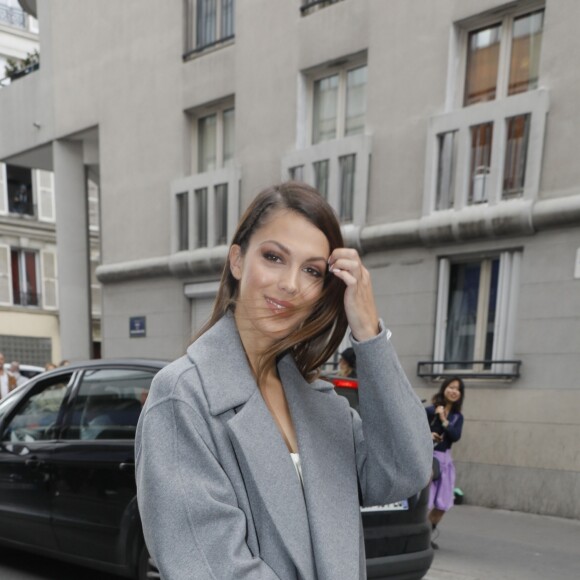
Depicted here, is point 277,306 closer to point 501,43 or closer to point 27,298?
point 501,43

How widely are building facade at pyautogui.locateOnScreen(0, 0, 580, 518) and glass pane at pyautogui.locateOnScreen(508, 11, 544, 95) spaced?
0.03 metres

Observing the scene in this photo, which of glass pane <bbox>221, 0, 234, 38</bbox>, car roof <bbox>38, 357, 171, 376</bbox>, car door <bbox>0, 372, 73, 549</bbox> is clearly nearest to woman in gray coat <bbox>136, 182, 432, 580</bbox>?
car roof <bbox>38, 357, 171, 376</bbox>

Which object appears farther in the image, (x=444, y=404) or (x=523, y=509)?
(x=523, y=509)

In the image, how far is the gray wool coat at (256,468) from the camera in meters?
1.01

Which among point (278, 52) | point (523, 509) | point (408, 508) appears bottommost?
point (523, 509)

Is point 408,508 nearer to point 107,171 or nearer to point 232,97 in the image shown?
point 232,97

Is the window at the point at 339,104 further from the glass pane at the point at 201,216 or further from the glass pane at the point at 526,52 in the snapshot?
the glass pane at the point at 201,216

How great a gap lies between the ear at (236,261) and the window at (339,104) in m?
8.16

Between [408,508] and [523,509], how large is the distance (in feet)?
13.8

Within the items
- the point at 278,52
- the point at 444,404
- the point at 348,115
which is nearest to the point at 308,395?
the point at 444,404

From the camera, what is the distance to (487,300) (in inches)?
301

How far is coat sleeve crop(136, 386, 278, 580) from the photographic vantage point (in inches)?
39.6

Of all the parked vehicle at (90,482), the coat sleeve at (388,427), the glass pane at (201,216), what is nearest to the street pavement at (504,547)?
the parked vehicle at (90,482)

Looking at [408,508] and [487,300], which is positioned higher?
[487,300]
